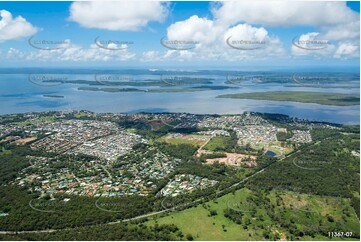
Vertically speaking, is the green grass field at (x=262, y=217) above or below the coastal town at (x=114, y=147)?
below

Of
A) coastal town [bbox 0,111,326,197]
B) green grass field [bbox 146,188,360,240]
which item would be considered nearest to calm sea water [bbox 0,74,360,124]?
coastal town [bbox 0,111,326,197]

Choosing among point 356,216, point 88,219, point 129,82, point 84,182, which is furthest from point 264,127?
point 129,82

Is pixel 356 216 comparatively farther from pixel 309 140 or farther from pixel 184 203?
pixel 309 140

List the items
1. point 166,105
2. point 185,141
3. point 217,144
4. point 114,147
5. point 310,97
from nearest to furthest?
point 114,147 < point 217,144 < point 185,141 < point 166,105 < point 310,97

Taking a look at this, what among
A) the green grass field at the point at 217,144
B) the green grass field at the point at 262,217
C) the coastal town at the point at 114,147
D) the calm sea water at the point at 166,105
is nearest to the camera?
the green grass field at the point at 262,217

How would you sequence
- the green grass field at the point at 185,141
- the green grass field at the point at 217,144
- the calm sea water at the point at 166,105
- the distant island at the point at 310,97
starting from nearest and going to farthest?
1. the green grass field at the point at 217,144
2. the green grass field at the point at 185,141
3. the calm sea water at the point at 166,105
4. the distant island at the point at 310,97

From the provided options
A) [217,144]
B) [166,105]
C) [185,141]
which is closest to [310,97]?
[166,105]

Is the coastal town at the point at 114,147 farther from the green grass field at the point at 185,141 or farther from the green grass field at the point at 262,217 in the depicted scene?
the green grass field at the point at 262,217

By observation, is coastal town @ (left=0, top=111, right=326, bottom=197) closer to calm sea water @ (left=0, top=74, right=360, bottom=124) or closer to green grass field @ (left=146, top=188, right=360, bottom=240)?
green grass field @ (left=146, top=188, right=360, bottom=240)

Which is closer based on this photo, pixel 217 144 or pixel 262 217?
pixel 262 217

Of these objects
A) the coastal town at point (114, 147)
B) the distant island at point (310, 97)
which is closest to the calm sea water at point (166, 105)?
the distant island at point (310, 97)

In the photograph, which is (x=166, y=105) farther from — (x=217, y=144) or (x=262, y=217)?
(x=262, y=217)
